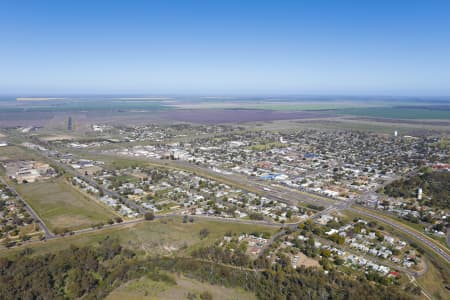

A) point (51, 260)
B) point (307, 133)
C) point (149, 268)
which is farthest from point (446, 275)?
point (307, 133)

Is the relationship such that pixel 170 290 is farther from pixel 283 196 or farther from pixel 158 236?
pixel 283 196

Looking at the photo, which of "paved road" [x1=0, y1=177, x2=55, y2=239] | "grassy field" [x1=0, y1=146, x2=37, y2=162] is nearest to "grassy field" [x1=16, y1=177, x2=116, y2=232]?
"paved road" [x1=0, y1=177, x2=55, y2=239]

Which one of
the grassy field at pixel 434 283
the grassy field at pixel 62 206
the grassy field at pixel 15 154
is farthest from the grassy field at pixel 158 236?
the grassy field at pixel 15 154

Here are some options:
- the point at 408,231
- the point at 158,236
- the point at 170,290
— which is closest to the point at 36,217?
the point at 158,236

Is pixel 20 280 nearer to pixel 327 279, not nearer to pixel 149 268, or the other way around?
pixel 149 268

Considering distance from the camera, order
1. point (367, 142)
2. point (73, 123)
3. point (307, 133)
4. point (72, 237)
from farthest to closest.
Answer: point (73, 123)
point (307, 133)
point (367, 142)
point (72, 237)
